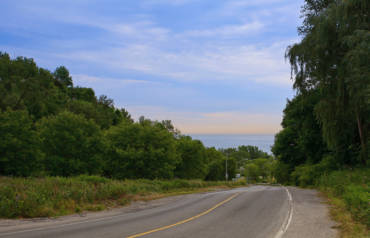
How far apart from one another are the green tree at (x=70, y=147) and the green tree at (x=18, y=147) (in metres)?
3.57

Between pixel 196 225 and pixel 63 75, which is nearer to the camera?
pixel 196 225

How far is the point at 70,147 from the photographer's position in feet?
150

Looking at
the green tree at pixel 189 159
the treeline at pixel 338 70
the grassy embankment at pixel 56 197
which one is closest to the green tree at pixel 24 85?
the green tree at pixel 189 159

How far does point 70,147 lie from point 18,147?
300 inches

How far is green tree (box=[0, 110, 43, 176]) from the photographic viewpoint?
38.4 meters

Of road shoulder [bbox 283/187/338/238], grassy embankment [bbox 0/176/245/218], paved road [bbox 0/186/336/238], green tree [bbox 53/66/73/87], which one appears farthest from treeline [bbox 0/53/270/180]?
green tree [bbox 53/66/73/87]

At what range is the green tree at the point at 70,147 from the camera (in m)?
44.5

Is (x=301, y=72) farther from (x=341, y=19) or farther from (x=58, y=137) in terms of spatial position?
(x=58, y=137)

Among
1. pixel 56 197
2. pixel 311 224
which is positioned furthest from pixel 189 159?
pixel 311 224

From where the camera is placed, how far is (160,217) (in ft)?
47.7

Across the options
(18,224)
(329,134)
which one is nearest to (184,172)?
(329,134)

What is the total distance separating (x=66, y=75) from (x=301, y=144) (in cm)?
10475

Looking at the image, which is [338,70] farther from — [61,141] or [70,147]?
[61,141]

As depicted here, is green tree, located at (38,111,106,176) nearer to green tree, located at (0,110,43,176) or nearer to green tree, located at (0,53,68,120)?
green tree, located at (0,110,43,176)
